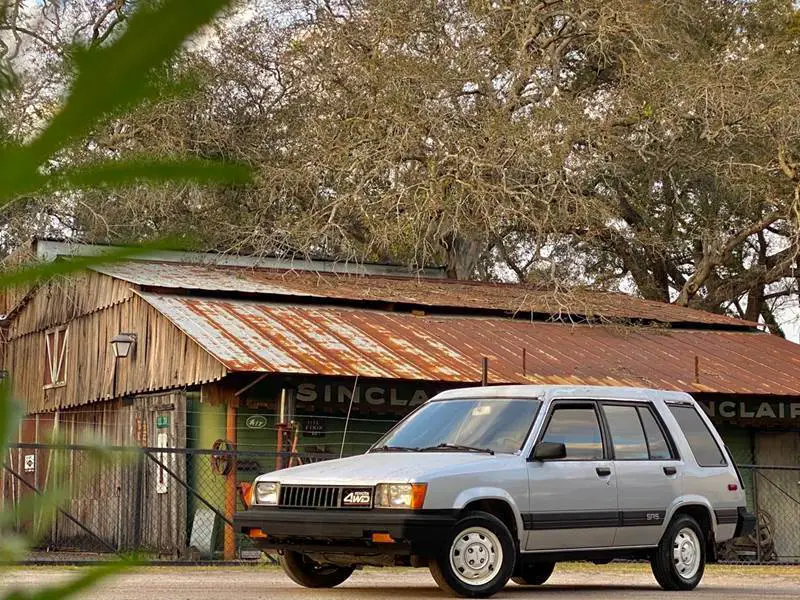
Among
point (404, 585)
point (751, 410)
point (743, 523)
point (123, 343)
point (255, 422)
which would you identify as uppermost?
point (123, 343)

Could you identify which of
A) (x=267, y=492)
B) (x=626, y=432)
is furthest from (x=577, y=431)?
(x=267, y=492)

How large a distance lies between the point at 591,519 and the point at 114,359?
15490mm

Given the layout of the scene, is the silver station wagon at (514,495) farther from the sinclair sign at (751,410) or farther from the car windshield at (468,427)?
the sinclair sign at (751,410)

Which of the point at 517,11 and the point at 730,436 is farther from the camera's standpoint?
the point at 517,11

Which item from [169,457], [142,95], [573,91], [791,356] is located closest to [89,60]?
[142,95]

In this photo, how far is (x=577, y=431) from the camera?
1320 centimetres

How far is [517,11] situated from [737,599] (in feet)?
83.1

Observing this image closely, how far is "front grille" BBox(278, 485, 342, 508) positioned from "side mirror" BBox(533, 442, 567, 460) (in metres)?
1.70

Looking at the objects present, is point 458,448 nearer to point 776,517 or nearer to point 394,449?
A: point 394,449

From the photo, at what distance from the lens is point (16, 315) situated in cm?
3195

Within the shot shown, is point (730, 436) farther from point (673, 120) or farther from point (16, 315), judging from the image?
point (16, 315)

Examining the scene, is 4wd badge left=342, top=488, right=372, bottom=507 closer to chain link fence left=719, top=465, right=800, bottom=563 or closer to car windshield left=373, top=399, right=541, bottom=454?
car windshield left=373, top=399, right=541, bottom=454

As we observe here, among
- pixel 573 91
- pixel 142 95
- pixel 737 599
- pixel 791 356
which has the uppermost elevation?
pixel 573 91

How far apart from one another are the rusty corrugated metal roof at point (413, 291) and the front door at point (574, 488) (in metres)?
12.8
